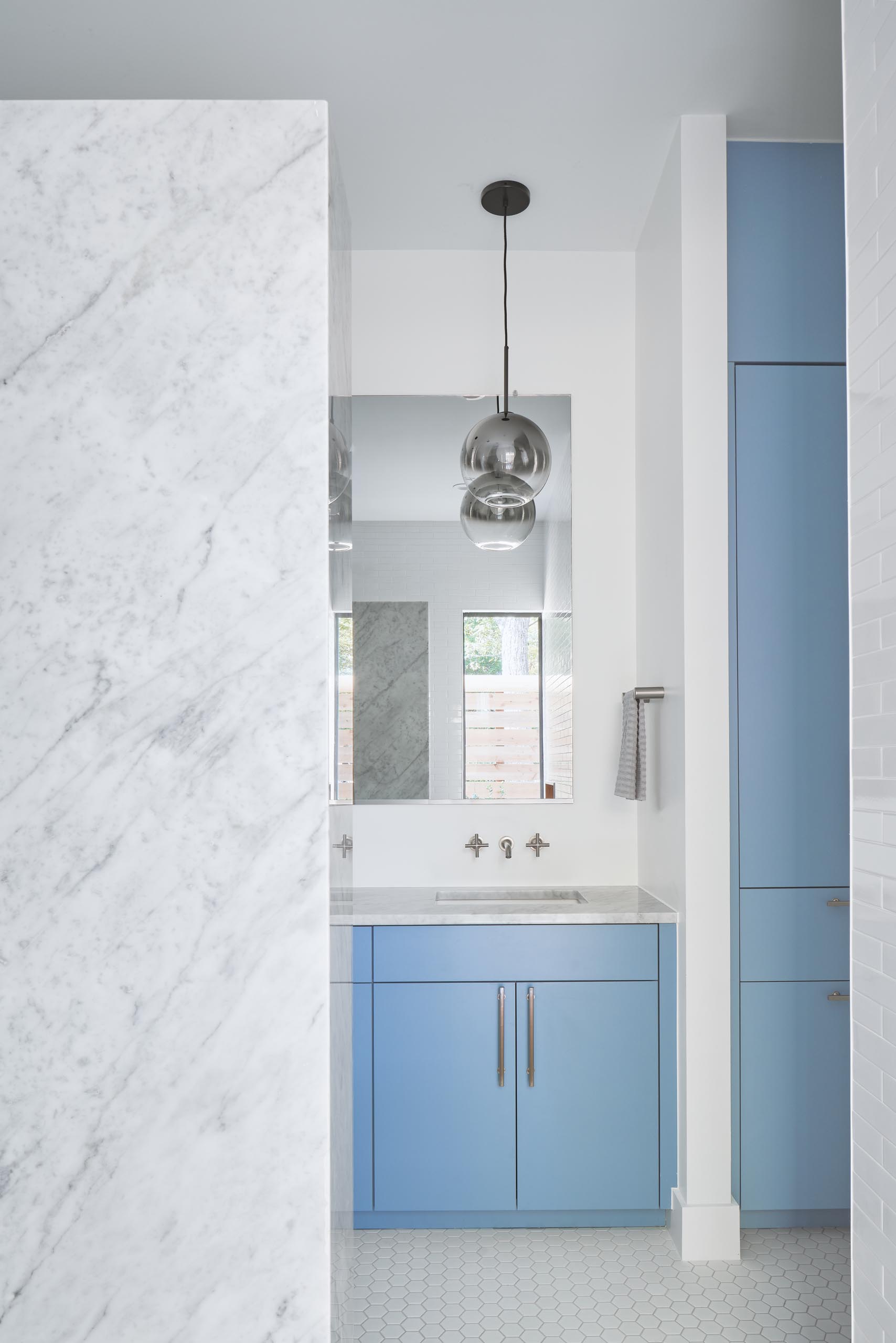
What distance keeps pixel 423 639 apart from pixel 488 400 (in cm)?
83

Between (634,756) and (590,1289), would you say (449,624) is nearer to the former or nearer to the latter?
(634,756)

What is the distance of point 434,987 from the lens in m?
2.75

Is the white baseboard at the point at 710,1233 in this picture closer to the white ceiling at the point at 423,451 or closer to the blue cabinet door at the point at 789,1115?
the blue cabinet door at the point at 789,1115

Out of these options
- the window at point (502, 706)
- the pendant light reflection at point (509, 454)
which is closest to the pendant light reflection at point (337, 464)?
the pendant light reflection at point (509, 454)

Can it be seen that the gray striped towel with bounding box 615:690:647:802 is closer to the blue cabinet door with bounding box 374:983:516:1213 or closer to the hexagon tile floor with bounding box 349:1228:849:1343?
the blue cabinet door with bounding box 374:983:516:1213

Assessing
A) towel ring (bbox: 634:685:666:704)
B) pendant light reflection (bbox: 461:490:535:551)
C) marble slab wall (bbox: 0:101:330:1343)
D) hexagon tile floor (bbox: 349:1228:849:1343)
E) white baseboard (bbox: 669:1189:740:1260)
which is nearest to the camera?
marble slab wall (bbox: 0:101:330:1343)

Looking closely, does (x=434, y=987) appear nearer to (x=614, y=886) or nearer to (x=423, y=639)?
(x=614, y=886)

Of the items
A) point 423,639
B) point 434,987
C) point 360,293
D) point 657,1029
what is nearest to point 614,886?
point 657,1029

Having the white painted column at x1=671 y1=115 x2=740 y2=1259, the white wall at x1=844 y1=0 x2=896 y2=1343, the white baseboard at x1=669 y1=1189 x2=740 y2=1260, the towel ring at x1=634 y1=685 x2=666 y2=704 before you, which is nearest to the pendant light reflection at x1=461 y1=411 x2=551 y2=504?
the white painted column at x1=671 y1=115 x2=740 y2=1259

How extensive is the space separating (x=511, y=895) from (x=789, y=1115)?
3.26ft

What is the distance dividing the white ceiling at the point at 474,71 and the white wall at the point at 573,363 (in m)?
0.36

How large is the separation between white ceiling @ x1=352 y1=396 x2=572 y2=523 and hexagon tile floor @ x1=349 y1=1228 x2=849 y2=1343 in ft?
7.10

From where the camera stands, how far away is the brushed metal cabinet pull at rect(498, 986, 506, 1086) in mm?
2729

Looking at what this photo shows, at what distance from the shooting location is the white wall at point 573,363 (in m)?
3.31
